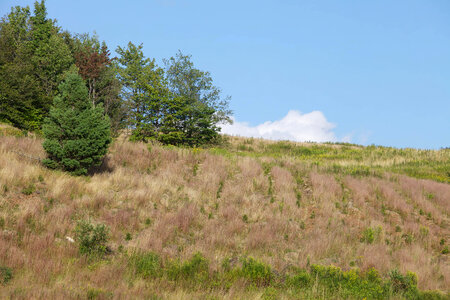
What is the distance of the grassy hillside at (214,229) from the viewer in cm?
731

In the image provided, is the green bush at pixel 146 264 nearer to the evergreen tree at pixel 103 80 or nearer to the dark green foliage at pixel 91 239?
the dark green foliage at pixel 91 239

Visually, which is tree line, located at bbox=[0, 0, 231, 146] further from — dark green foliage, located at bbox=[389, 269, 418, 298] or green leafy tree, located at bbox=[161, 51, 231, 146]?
dark green foliage, located at bbox=[389, 269, 418, 298]

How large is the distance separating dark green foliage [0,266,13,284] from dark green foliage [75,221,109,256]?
205 cm

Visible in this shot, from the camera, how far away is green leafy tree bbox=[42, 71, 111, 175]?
44.2 feet

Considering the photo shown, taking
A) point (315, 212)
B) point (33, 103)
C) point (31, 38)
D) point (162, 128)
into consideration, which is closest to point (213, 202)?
point (315, 212)

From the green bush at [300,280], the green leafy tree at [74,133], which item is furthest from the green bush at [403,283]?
the green leafy tree at [74,133]

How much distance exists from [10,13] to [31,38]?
5420mm

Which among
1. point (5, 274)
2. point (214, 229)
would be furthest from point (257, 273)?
point (5, 274)

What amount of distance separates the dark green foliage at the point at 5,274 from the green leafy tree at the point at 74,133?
7.50 meters

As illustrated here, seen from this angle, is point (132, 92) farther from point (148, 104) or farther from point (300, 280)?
point (300, 280)

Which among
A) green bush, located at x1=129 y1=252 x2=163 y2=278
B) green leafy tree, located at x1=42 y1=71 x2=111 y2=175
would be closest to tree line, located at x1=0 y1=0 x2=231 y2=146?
green leafy tree, located at x1=42 y1=71 x2=111 y2=175

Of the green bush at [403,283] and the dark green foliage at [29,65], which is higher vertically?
the dark green foliage at [29,65]

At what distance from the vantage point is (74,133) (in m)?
13.5

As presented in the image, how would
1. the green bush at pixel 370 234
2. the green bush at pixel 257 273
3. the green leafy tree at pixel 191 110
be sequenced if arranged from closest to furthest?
the green bush at pixel 257 273 → the green bush at pixel 370 234 → the green leafy tree at pixel 191 110
